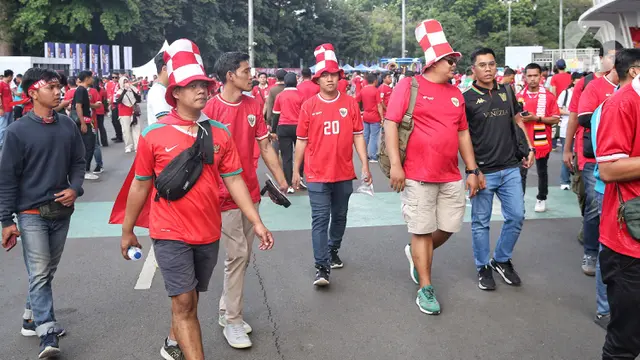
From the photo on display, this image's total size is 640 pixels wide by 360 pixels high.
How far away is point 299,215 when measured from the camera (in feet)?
27.7

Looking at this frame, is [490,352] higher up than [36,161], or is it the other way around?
[36,161]

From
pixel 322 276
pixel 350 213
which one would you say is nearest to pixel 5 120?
pixel 350 213

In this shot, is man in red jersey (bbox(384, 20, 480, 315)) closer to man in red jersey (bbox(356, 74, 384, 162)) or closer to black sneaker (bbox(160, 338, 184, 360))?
black sneaker (bbox(160, 338, 184, 360))

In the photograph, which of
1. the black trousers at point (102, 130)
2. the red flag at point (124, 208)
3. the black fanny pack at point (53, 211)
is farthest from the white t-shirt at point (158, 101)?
the black trousers at point (102, 130)

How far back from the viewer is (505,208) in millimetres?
5566

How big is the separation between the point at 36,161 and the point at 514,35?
63.7m

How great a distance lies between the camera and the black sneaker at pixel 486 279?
5426 mm

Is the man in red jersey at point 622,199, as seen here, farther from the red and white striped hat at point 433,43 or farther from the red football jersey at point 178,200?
the red football jersey at point 178,200

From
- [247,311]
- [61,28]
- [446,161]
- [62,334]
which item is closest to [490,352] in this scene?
[446,161]

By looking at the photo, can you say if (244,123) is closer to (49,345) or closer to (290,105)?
(49,345)

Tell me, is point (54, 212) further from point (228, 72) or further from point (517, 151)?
point (517, 151)

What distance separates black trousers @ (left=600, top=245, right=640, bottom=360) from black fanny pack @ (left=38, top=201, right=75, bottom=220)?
3386mm

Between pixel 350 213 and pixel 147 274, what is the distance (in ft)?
10.7

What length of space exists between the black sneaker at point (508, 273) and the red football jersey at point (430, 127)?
118cm
